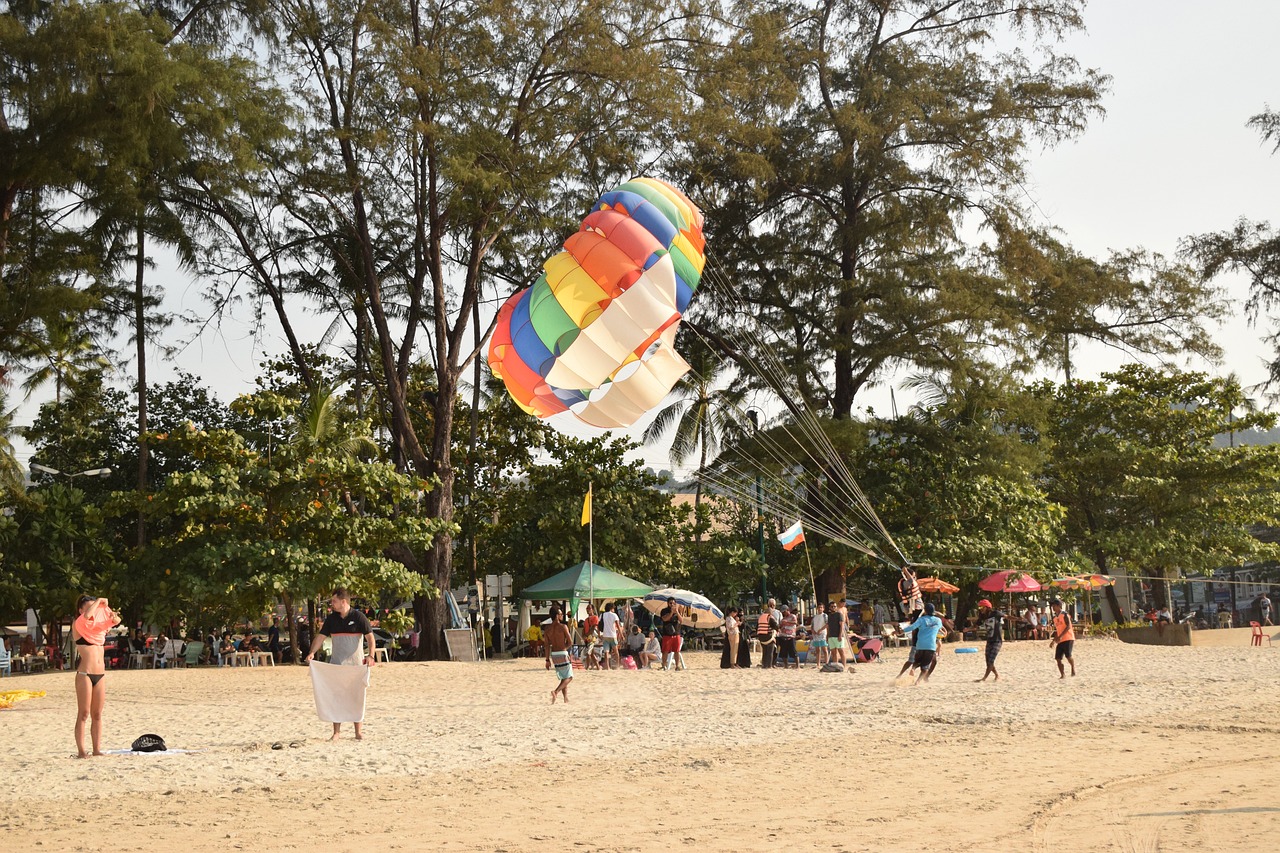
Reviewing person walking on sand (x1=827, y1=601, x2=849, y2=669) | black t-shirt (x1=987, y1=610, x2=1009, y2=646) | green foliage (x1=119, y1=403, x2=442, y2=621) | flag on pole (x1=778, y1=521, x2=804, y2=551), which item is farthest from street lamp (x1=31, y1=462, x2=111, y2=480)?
black t-shirt (x1=987, y1=610, x2=1009, y2=646)

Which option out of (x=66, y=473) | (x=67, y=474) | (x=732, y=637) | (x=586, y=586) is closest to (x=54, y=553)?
(x=67, y=474)

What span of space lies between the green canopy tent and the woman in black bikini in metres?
14.9

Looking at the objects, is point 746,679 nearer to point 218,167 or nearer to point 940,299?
point 940,299

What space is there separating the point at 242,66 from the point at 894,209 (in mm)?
14441

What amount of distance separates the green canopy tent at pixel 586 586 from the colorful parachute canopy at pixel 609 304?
29.6 ft

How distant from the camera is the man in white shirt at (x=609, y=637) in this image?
894 inches

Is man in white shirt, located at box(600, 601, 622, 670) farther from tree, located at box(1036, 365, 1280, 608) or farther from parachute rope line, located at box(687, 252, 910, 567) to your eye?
tree, located at box(1036, 365, 1280, 608)

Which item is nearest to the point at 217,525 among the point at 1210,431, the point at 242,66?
the point at 242,66

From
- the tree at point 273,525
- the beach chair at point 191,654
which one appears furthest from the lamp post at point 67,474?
the beach chair at point 191,654

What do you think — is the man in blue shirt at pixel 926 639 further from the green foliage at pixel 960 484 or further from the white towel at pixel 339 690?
the green foliage at pixel 960 484

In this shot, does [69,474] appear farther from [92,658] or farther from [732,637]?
[92,658]

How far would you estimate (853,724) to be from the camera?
11.9 meters

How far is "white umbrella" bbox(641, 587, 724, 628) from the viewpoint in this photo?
26.1 m

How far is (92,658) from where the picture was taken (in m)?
10.0
